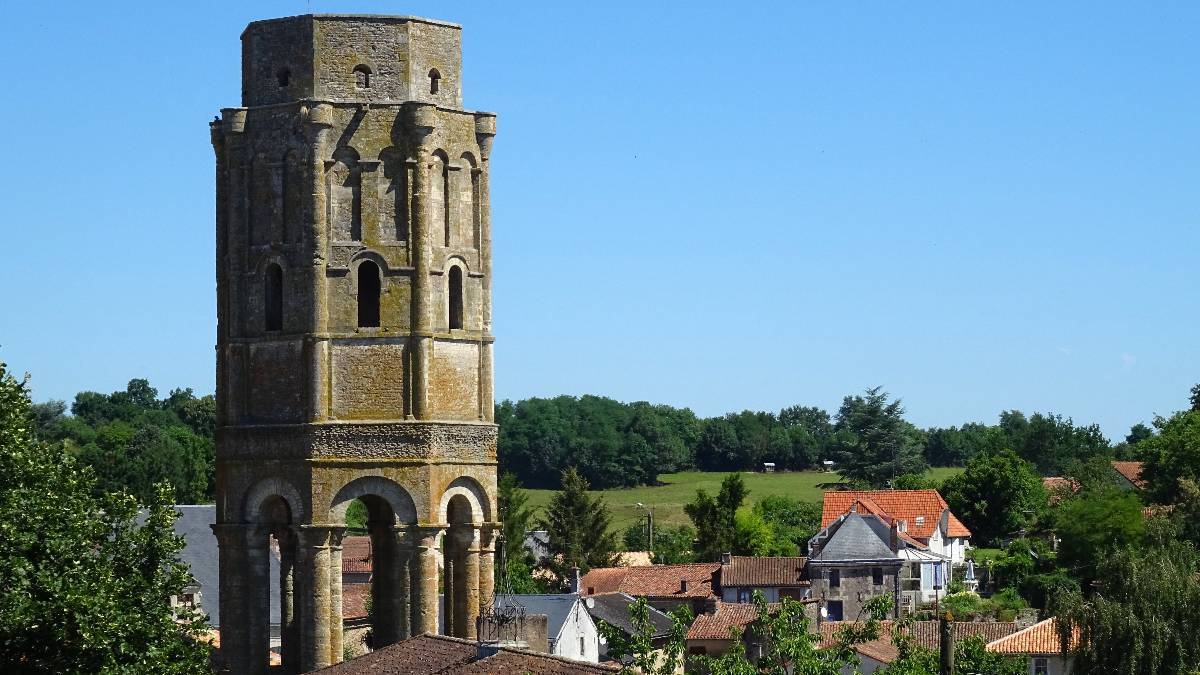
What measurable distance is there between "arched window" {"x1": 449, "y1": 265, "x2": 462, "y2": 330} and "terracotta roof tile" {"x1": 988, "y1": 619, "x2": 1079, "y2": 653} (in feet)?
107

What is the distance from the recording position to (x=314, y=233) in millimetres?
40969

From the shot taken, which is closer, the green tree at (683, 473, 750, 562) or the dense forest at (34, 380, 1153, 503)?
the green tree at (683, 473, 750, 562)

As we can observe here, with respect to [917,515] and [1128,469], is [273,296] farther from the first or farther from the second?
[1128,469]

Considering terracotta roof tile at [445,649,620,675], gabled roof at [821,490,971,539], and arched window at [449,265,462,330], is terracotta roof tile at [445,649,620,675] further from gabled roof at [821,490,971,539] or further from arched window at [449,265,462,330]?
gabled roof at [821,490,971,539]

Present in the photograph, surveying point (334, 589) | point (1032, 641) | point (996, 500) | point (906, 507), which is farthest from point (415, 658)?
point (996, 500)

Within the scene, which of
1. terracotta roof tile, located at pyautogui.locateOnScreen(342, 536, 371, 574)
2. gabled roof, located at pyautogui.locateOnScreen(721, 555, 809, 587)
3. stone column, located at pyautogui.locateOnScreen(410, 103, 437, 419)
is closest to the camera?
stone column, located at pyautogui.locateOnScreen(410, 103, 437, 419)

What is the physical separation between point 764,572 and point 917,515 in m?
21.4

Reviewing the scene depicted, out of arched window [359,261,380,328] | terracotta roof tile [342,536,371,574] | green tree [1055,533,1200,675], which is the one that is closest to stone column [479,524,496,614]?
arched window [359,261,380,328]

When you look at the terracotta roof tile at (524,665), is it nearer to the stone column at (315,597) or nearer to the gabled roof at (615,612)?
the stone column at (315,597)

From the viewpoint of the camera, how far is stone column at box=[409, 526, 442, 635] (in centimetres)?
4122

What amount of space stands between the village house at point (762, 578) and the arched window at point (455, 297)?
53.8 m

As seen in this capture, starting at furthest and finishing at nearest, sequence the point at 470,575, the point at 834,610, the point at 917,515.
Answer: the point at 917,515
the point at 834,610
the point at 470,575

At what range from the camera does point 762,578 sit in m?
97.9

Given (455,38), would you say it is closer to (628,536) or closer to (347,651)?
(347,651)
